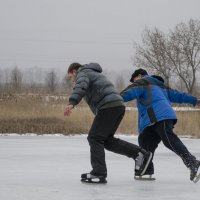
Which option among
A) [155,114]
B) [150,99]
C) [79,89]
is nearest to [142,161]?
[155,114]

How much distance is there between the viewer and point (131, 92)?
18.4 feet

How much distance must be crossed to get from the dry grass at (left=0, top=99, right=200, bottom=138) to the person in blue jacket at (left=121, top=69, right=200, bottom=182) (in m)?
7.75

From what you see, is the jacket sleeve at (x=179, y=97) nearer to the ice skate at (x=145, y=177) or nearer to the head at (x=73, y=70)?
the ice skate at (x=145, y=177)

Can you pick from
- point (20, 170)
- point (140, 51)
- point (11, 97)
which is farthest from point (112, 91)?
point (140, 51)

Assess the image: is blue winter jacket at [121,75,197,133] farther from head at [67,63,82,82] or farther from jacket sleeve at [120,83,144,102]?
head at [67,63,82,82]

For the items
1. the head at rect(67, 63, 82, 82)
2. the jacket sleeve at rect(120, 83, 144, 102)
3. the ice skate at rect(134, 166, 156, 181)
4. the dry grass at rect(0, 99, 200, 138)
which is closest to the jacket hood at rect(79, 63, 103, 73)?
the head at rect(67, 63, 82, 82)

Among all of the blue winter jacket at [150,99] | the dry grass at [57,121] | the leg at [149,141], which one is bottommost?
the dry grass at [57,121]

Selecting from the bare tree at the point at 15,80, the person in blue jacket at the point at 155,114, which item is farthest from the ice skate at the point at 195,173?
the bare tree at the point at 15,80

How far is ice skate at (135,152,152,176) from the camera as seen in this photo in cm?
570

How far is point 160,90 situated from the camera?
575 cm

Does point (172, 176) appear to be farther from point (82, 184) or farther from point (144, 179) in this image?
point (82, 184)

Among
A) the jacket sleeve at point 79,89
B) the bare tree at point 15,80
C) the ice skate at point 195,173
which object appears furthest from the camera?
the bare tree at point 15,80

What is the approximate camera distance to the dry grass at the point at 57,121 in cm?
1414

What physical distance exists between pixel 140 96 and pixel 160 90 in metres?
0.21
